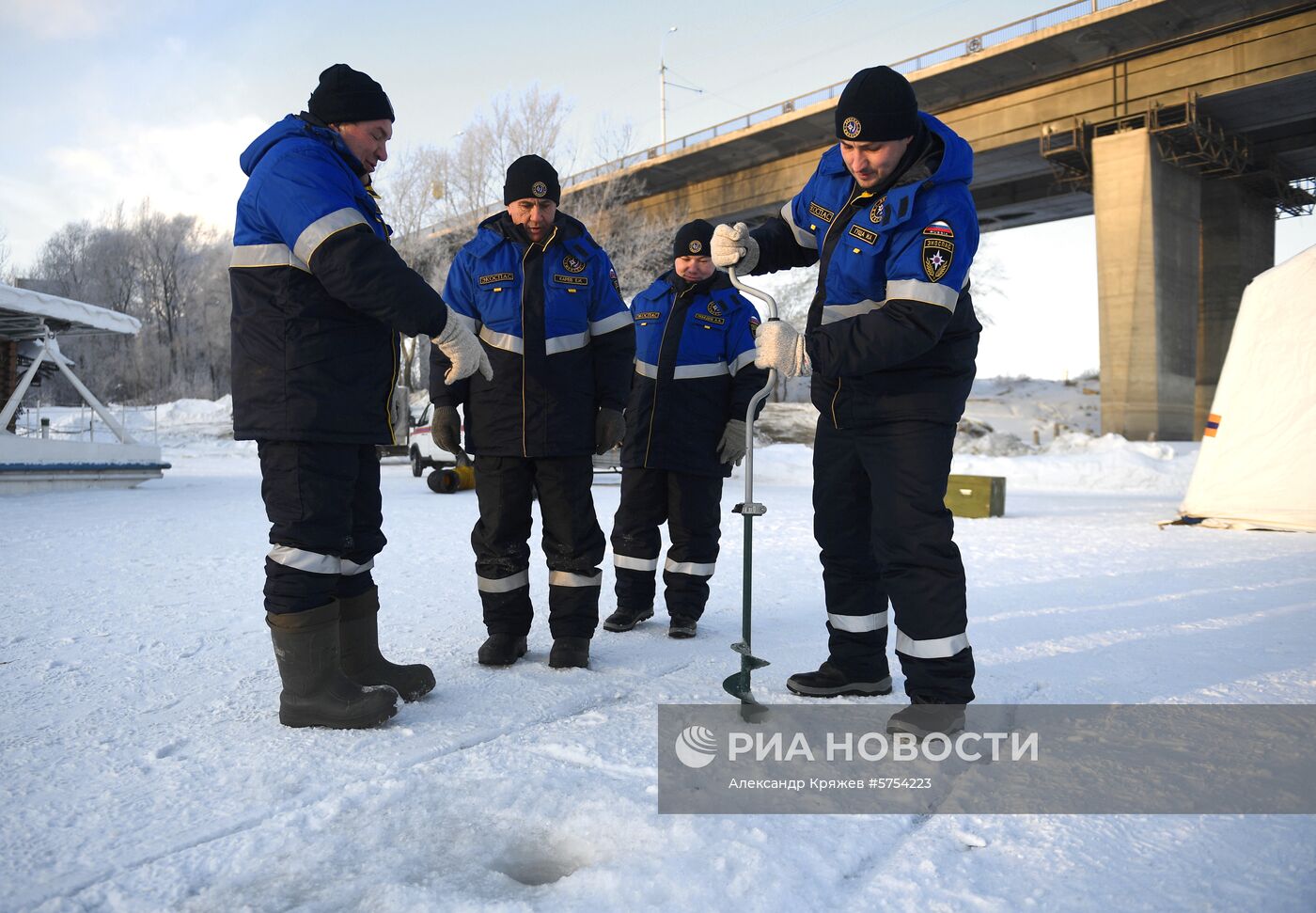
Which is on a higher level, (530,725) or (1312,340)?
(1312,340)

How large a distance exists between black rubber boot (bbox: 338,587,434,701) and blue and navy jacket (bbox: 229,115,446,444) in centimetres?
61

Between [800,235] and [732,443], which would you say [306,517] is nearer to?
[800,235]

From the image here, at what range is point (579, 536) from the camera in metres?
3.55

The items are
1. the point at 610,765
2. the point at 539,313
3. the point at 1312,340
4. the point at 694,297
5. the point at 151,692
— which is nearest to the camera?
the point at 610,765

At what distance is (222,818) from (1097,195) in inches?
912

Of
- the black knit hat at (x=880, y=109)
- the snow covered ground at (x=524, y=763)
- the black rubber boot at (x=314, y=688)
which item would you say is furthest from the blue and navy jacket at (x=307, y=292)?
the black knit hat at (x=880, y=109)

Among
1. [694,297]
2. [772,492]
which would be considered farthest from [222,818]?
[772,492]

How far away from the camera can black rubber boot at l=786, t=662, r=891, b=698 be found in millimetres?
2955

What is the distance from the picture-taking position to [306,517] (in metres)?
2.58

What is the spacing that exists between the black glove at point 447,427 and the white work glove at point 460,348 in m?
0.63

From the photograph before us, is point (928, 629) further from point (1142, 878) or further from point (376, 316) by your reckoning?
point (376, 316)

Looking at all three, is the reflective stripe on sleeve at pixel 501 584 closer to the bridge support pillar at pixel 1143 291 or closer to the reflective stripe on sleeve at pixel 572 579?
the reflective stripe on sleeve at pixel 572 579

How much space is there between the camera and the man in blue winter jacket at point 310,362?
8.29 ft

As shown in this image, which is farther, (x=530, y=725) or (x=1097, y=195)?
(x=1097, y=195)
